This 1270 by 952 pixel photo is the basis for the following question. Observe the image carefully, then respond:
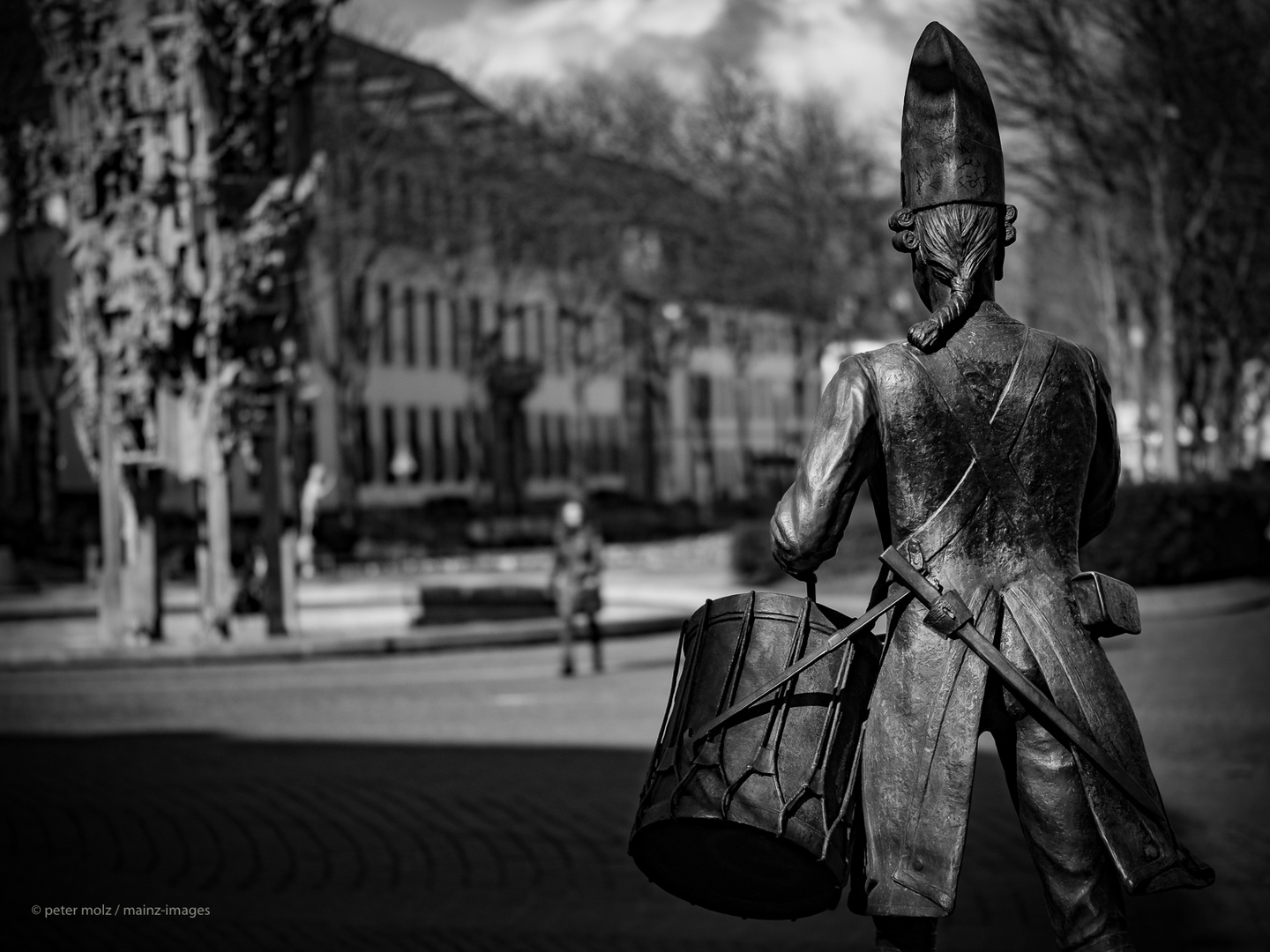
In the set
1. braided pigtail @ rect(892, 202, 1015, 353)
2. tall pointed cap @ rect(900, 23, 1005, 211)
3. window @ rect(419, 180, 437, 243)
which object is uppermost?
window @ rect(419, 180, 437, 243)

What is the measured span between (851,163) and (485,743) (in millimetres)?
33546

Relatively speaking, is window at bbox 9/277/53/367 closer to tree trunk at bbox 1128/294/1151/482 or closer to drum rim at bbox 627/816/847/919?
tree trunk at bbox 1128/294/1151/482

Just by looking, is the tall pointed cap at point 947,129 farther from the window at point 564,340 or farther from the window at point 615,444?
the window at point 615,444

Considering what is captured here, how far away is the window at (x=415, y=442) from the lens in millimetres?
67081

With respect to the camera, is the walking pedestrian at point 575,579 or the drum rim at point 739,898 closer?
the drum rim at point 739,898

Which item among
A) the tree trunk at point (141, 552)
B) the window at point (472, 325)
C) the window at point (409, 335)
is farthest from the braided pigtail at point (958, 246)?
the window at point (409, 335)

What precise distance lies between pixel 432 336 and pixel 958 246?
6587 cm

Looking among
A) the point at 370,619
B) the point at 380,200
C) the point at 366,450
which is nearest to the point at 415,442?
the point at 366,450

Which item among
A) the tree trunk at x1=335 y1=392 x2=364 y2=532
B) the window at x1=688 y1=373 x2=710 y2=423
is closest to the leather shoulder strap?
the tree trunk at x1=335 y1=392 x2=364 y2=532

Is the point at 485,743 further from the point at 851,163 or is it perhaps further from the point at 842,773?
the point at 851,163

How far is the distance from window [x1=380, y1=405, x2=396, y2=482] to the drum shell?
62.5 metres

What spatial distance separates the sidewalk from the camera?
2028 cm

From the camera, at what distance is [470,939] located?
698 centimetres

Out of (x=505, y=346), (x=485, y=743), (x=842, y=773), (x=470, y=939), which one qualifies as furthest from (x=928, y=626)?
(x=505, y=346)
